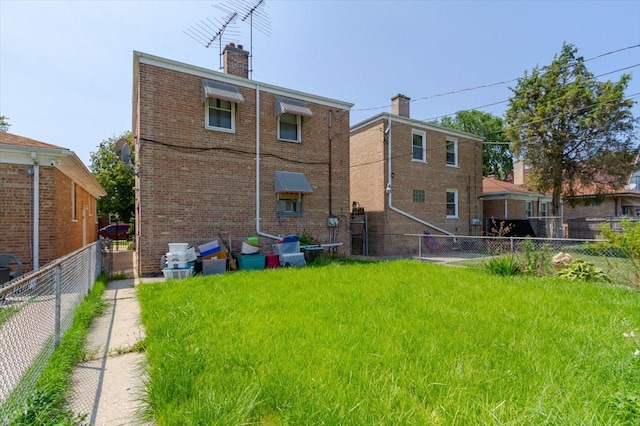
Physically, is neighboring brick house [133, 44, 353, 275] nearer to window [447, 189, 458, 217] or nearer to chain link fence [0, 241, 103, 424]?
chain link fence [0, 241, 103, 424]

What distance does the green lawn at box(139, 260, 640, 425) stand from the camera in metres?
2.32

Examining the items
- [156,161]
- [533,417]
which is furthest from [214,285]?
[533,417]

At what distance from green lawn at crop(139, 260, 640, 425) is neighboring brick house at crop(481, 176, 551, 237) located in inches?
515

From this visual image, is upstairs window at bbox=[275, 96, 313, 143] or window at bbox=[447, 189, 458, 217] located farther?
window at bbox=[447, 189, 458, 217]

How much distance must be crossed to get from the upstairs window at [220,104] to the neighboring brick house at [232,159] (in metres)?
0.03

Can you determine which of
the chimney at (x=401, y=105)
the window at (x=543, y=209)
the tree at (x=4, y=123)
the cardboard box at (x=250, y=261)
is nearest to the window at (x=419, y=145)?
the chimney at (x=401, y=105)

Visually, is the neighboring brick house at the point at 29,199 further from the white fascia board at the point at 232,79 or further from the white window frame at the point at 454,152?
the white window frame at the point at 454,152

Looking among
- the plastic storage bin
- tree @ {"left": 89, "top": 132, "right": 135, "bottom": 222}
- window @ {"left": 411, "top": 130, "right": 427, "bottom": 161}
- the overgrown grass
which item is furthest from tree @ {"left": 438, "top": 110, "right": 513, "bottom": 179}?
the overgrown grass

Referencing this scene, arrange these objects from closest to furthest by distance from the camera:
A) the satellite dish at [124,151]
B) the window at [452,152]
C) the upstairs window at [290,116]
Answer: the satellite dish at [124,151] < the upstairs window at [290,116] < the window at [452,152]

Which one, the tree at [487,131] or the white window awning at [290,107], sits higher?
the tree at [487,131]

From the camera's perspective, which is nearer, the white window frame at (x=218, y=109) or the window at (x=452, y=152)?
the white window frame at (x=218, y=109)

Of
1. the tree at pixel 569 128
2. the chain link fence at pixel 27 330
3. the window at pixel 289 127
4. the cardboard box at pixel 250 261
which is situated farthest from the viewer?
the tree at pixel 569 128

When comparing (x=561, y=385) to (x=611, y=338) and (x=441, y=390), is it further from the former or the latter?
(x=611, y=338)

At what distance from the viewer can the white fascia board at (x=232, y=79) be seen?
30.7 ft
